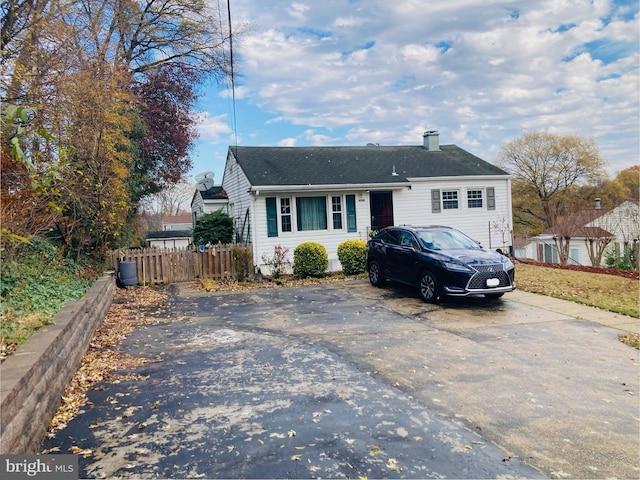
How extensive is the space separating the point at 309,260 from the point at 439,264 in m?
5.80

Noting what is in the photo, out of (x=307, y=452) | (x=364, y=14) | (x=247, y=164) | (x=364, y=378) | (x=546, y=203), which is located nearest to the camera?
(x=307, y=452)

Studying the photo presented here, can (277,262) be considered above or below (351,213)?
below

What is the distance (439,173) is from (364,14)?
7830 mm

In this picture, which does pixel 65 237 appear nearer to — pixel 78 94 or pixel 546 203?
pixel 78 94

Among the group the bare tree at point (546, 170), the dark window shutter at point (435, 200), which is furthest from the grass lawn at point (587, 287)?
the bare tree at point (546, 170)

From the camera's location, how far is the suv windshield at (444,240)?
10078 millimetres

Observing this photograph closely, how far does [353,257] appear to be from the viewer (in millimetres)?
14469

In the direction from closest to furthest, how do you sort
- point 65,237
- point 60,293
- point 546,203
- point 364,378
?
1. point 364,378
2. point 60,293
3. point 65,237
4. point 546,203

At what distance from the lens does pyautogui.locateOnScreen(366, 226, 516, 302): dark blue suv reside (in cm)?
893

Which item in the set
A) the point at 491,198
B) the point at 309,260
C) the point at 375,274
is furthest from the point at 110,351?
the point at 491,198

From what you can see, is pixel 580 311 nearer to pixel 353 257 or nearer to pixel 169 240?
pixel 353 257

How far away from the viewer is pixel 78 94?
345 inches

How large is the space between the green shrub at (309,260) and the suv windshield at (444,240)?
14.5ft

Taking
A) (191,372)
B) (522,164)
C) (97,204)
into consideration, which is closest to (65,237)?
(97,204)
